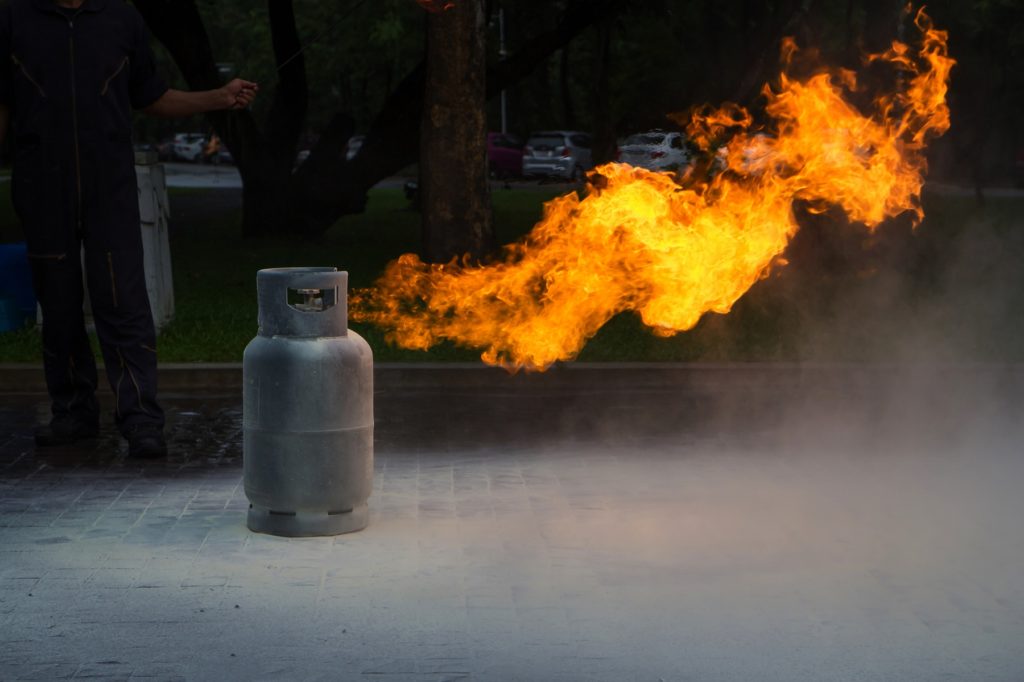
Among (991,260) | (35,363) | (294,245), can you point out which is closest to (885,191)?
(35,363)

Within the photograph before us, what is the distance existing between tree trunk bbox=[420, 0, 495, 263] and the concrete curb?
4024 millimetres

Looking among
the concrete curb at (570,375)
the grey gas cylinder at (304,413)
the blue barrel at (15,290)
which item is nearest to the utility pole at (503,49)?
the blue barrel at (15,290)

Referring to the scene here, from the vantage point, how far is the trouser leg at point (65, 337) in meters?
8.15

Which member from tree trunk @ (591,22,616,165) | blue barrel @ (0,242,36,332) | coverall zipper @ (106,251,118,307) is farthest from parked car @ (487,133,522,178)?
coverall zipper @ (106,251,118,307)

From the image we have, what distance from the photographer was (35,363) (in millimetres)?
10922

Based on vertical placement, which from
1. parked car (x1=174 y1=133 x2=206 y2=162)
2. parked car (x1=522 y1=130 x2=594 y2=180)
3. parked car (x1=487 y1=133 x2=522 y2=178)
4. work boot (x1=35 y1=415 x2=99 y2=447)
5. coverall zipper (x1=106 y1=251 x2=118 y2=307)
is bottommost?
parked car (x1=174 y1=133 x2=206 y2=162)

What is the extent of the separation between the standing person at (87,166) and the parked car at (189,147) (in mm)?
64193

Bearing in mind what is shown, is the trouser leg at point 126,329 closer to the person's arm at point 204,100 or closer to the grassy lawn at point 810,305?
the person's arm at point 204,100

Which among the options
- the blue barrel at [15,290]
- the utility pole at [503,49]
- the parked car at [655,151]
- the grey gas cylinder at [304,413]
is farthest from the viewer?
the utility pole at [503,49]

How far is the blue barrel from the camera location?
41.4 ft

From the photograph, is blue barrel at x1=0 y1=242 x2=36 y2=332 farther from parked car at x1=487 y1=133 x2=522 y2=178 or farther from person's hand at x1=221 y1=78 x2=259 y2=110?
parked car at x1=487 y1=133 x2=522 y2=178

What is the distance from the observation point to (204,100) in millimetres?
8289

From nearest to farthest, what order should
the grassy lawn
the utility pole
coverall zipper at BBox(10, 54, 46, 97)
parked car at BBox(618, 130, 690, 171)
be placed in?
coverall zipper at BBox(10, 54, 46, 97) → parked car at BBox(618, 130, 690, 171) → the grassy lawn → the utility pole

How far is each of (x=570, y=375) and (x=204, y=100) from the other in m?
3.52
